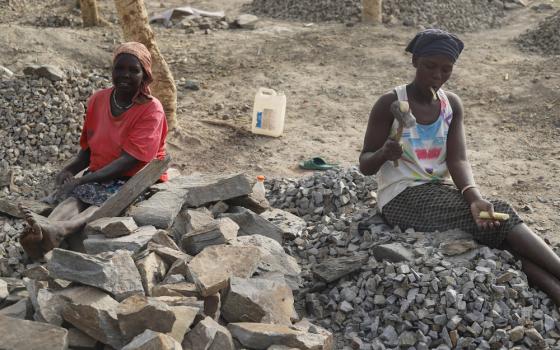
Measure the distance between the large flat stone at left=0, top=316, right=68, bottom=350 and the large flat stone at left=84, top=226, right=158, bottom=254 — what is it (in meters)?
0.79

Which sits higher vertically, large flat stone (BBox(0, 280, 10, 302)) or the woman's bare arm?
the woman's bare arm

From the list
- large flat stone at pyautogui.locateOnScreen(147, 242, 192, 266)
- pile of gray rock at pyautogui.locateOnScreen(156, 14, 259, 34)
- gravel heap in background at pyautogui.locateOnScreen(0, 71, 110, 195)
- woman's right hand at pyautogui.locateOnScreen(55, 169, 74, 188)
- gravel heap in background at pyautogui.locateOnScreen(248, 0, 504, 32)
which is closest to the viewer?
large flat stone at pyautogui.locateOnScreen(147, 242, 192, 266)

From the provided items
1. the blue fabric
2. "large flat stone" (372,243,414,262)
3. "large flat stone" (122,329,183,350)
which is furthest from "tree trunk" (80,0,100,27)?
"large flat stone" (122,329,183,350)

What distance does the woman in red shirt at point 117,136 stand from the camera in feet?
13.3

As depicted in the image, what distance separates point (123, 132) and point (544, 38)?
791 cm

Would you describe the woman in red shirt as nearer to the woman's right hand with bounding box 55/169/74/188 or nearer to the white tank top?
the woman's right hand with bounding box 55/169/74/188

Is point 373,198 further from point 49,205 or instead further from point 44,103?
point 44,103

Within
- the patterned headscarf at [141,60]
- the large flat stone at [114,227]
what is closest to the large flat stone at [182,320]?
the large flat stone at [114,227]

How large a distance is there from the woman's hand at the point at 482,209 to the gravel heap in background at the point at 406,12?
7.63 meters

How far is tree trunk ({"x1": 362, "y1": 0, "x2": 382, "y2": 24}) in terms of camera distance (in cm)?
1073

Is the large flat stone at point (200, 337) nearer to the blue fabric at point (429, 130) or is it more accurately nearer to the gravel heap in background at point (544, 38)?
the blue fabric at point (429, 130)

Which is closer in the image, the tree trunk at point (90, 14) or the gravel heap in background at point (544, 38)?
the tree trunk at point (90, 14)

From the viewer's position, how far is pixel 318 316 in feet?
11.8

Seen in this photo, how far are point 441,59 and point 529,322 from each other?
1.41m
